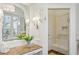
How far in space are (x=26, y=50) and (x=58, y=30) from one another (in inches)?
16.7

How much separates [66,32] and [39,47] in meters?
0.35

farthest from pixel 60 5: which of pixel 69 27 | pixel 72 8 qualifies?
pixel 69 27

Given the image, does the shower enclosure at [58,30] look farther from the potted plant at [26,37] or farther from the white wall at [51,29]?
the potted plant at [26,37]

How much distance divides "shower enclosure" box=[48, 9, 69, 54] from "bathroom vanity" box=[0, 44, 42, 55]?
0.14 metres

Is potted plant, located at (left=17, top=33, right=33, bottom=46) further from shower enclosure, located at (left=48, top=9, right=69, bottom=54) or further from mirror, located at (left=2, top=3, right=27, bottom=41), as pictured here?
shower enclosure, located at (left=48, top=9, right=69, bottom=54)

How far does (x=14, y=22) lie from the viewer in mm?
1188

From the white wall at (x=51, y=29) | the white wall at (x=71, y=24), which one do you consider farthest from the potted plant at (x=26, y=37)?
the white wall at (x=71, y=24)

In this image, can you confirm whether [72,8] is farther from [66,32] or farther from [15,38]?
[15,38]

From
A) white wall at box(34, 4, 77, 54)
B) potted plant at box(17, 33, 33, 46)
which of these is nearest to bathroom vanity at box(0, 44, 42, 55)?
potted plant at box(17, 33, 33, 46)

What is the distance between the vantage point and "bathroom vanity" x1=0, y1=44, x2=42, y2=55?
1.19 meters

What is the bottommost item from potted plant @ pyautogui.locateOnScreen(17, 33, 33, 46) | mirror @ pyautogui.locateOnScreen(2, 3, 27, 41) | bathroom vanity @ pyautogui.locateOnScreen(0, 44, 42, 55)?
bathroom vanity @ pyautogui.locateOnScreen(0, 44, 42, 55)

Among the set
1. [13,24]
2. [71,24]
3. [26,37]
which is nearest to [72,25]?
[71,24]

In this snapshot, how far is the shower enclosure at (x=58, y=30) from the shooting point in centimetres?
119

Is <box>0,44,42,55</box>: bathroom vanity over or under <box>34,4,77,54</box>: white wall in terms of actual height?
under
